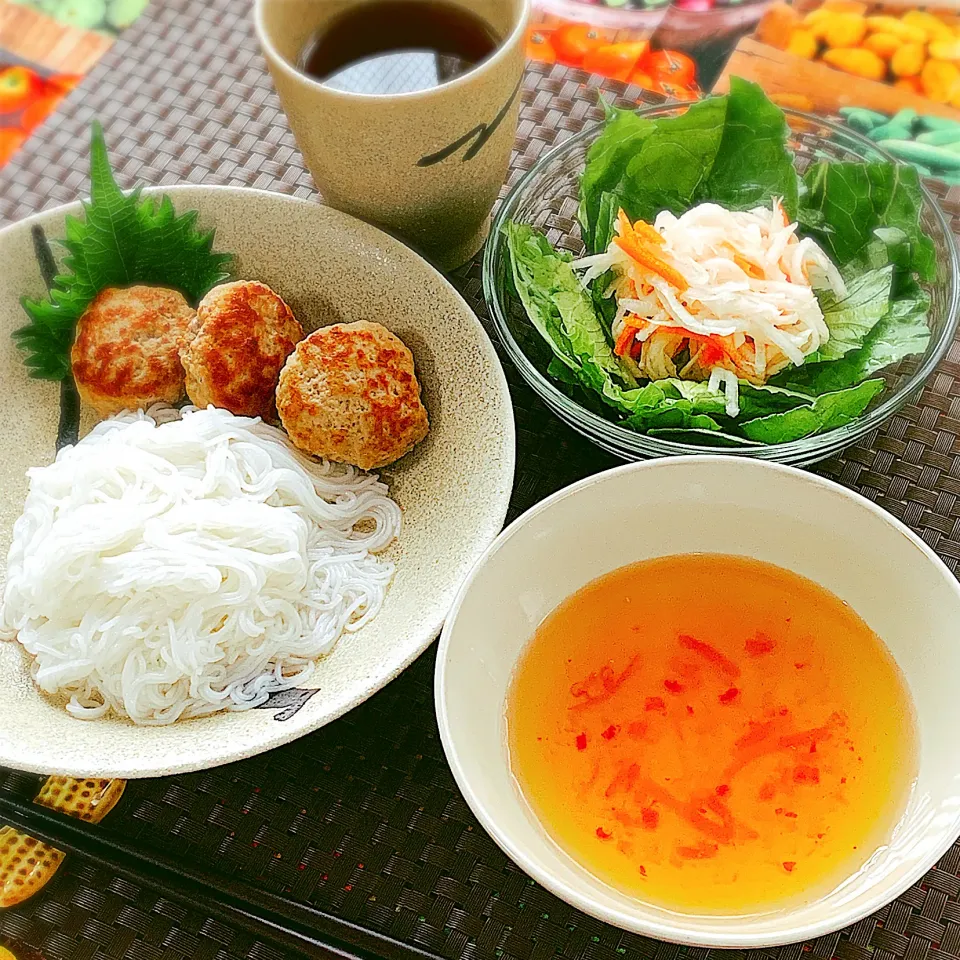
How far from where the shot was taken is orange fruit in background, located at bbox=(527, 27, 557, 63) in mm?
2221

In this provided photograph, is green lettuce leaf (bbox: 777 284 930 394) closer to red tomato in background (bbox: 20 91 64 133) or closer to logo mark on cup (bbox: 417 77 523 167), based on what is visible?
logo mark on cup (bbox: 417 77 523 167)

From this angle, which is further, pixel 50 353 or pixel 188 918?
pixel 50 353

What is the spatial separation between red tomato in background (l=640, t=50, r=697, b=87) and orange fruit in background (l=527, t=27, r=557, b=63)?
0.65 ft

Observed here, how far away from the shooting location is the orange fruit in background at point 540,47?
2.22 m

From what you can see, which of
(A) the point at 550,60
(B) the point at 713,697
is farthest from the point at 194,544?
(A) the point at 550,60

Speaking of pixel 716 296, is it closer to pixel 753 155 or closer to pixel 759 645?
pixel 753 155

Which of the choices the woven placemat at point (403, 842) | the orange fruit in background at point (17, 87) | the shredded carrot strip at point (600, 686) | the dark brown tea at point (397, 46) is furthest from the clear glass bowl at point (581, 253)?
the orange fruit in background at point (17, 87)

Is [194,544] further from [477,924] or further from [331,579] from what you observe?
[477,924]

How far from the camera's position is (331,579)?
1.52 meters

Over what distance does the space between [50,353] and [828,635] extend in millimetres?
1282

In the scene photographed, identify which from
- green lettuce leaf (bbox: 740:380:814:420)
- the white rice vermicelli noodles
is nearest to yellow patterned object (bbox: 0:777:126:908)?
the white rice vermicelli noodles

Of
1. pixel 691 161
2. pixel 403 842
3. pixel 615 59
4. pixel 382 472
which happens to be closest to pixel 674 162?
pixel 691 161

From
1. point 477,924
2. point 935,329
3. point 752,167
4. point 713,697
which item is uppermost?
point 752,167

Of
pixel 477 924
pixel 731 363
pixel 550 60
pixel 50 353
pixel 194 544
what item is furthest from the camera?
pixel 550 60
